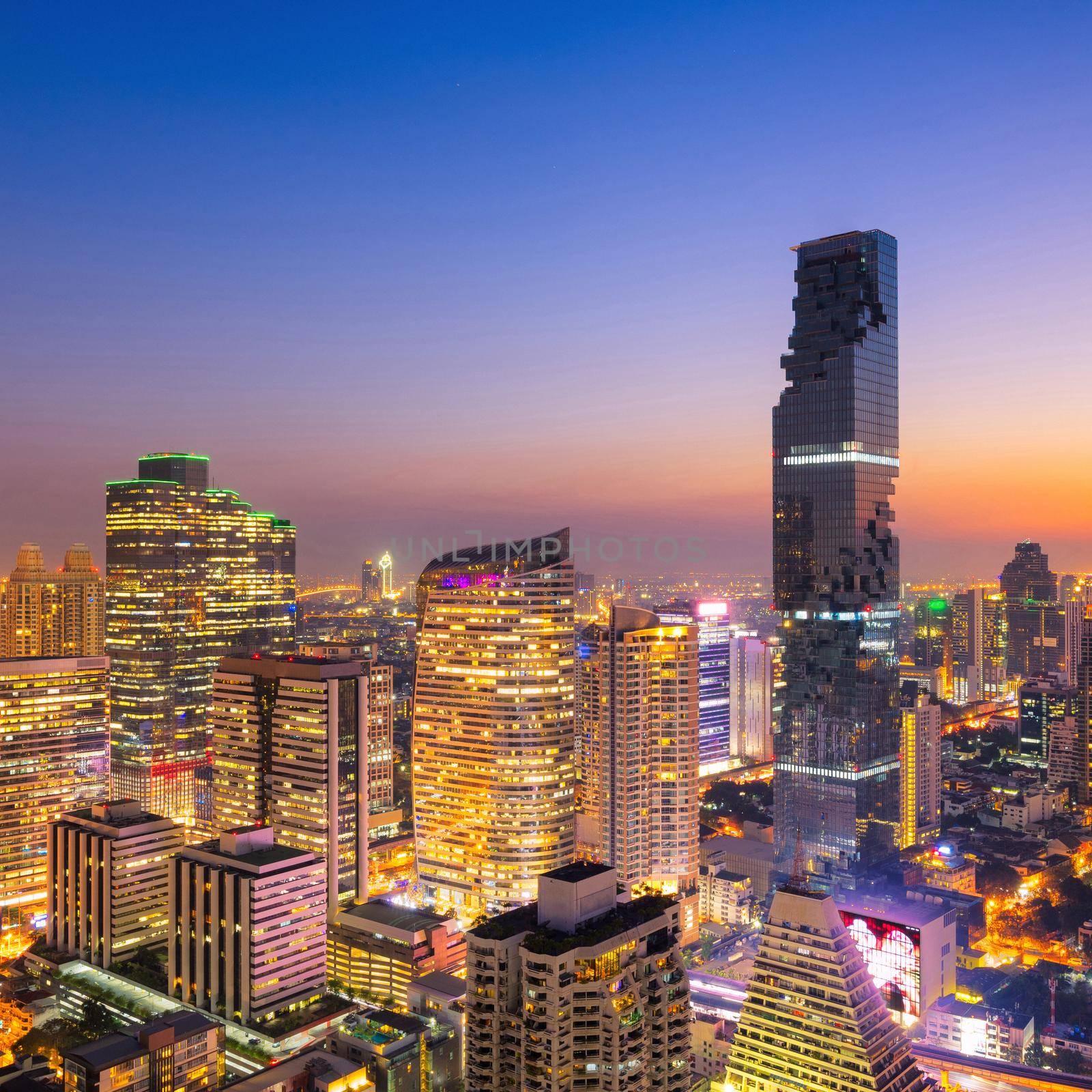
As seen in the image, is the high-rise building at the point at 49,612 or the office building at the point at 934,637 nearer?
the high-rise building at the point at 49,612

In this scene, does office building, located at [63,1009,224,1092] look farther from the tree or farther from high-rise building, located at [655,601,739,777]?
high-rise building, located at [655,601,739,777]

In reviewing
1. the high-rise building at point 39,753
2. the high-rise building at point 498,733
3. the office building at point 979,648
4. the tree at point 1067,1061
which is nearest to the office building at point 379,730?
the high-rise building at point 498,733

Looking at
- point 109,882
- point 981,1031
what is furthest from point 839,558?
point 109,882

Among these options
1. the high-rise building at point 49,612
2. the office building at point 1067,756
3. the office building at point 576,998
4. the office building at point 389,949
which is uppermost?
the high-rise building at point 49,612

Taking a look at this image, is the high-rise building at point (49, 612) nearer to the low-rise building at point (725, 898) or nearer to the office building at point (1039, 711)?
the low-rise building at point (725, 898)

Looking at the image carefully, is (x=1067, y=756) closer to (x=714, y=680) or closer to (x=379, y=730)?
(x=714, y=680)

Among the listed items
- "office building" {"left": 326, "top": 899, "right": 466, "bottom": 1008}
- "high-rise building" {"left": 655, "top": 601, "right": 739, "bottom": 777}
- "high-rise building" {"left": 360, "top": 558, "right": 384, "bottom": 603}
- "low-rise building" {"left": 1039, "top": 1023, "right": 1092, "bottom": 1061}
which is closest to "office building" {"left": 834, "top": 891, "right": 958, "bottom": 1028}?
"low-rise building" {"left": 1039, "top": 1023, "right": 1092, "bottom": 1061}

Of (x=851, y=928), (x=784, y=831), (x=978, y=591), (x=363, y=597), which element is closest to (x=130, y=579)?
(x=363, y=597)
